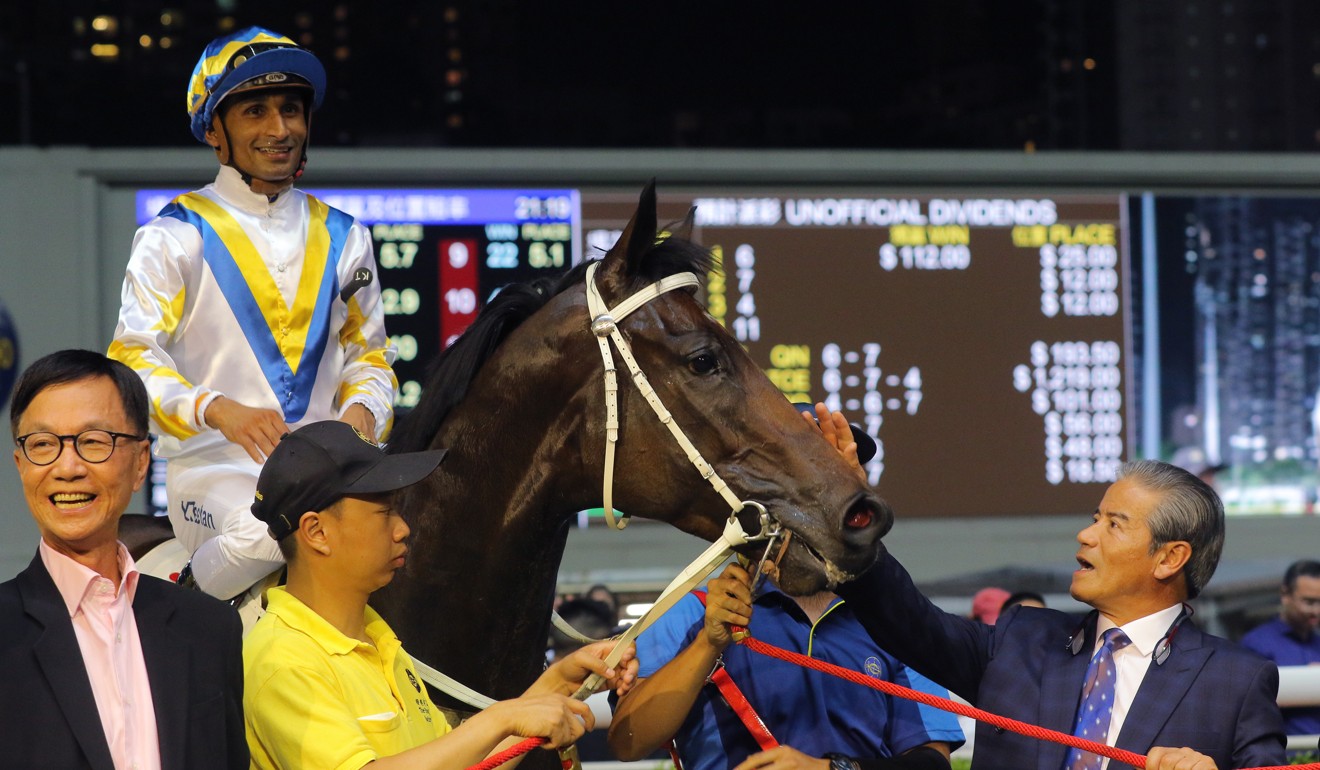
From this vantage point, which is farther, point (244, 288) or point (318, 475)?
point (244, 288)

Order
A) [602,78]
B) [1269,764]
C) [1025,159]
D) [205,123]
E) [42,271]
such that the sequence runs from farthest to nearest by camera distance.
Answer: [602,78]
[1025,159]
[42,271]
[205,123]
[1269,764]

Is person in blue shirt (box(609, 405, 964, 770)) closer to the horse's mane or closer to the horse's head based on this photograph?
the horse's head

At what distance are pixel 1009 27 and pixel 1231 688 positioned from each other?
807 centimetres

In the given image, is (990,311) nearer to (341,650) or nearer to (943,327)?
(943,327)

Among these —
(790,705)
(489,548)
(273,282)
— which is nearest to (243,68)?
(273,282)

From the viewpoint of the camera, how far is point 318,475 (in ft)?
5.58

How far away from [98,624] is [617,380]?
87cm

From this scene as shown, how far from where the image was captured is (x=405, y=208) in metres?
5.70

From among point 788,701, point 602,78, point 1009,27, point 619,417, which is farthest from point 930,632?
point 1009,27

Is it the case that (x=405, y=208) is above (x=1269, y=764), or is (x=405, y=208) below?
above

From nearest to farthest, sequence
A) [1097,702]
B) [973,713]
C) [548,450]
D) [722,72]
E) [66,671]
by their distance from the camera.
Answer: [66,671], [973,713], [1097,702], [548,450], [722,72]

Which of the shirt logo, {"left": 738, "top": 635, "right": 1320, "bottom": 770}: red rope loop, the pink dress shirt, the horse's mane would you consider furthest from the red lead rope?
the shirt logo

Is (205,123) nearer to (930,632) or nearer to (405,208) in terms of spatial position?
(930,632)

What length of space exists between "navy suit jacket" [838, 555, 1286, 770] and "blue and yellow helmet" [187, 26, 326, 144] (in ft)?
4.16
